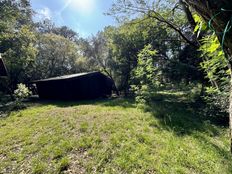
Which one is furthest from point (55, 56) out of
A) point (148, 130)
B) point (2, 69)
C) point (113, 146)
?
point (113, 146)

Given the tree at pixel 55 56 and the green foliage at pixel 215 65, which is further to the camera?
the tree at pixel 55 56

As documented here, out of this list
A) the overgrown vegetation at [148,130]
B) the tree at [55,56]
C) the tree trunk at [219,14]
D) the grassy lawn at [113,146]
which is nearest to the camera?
the tree trunk at [219,14]

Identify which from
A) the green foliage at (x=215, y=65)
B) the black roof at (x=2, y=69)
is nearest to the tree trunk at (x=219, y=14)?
the green foliage at (x=215, y=65)

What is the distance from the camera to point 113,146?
14.3ft

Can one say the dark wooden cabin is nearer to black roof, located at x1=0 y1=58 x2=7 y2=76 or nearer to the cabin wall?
the cabin wall

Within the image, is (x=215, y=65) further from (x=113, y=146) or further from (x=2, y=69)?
(x=2, y=69)

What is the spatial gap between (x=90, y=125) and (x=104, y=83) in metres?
11.5

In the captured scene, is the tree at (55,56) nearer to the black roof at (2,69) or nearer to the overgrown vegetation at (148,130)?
the overgrown vegetation at (148,130)

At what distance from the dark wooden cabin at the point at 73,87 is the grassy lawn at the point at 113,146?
299 inches

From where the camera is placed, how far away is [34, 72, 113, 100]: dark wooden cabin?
14.0 m

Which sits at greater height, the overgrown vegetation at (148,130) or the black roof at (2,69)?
the black roof at (2,69)

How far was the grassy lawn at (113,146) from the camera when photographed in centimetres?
358

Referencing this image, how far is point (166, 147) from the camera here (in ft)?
14.2

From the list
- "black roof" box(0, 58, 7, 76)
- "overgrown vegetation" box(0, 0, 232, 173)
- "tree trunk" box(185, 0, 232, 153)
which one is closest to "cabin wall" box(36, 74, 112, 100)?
"overgrown vegetation" box(0, 0, 232, 173)
